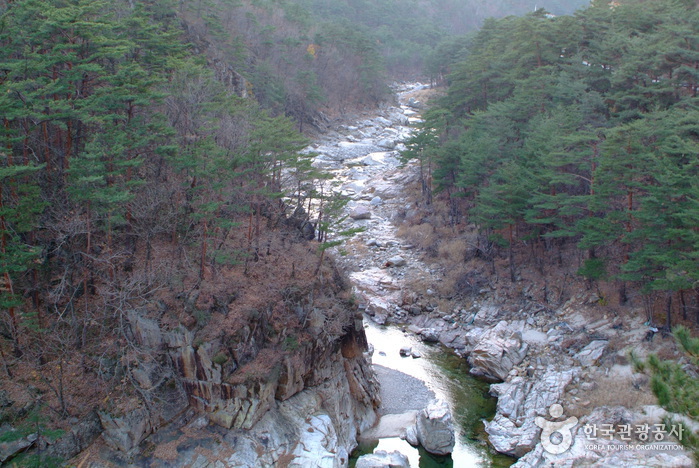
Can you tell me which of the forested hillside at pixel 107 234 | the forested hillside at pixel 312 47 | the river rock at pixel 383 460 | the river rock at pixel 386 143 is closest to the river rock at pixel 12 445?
the forested hillside at pixel 107 234

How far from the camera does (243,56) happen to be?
4172 centimetres

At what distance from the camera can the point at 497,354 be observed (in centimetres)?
2062

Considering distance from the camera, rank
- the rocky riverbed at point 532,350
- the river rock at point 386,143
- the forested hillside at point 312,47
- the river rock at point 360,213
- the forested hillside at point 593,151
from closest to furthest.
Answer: the rocky riverbed at point 532,350 → the forested hillside at point 593,151 → the river rock at point 360,213 → the forested hillside at point 312,47 → the river rock at point 386,143

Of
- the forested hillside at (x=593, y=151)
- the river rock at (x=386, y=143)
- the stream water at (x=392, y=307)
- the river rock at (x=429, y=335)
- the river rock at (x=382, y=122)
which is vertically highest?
the forested hillside at (x=593, y=151)

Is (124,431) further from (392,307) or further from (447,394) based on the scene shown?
(392,307)

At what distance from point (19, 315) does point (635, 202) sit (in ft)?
72.4

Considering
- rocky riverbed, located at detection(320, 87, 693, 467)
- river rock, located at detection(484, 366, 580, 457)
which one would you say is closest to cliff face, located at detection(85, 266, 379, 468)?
river rock, located at detection(484, 366, 580, 457)

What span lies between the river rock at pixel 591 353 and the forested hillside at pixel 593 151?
2.25m

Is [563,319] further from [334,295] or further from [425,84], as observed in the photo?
[425,84]

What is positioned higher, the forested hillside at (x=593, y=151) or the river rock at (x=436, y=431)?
the forested hillside at (x=593, y=151)

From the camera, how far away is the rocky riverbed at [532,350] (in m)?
15.1

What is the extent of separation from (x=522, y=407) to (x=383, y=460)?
5851mm

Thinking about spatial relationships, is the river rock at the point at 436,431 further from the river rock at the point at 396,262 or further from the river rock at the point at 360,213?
the river rock at the point at 360,213

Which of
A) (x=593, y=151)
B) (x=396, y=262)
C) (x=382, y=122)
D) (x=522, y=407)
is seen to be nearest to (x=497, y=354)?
(x=522, y=407)
